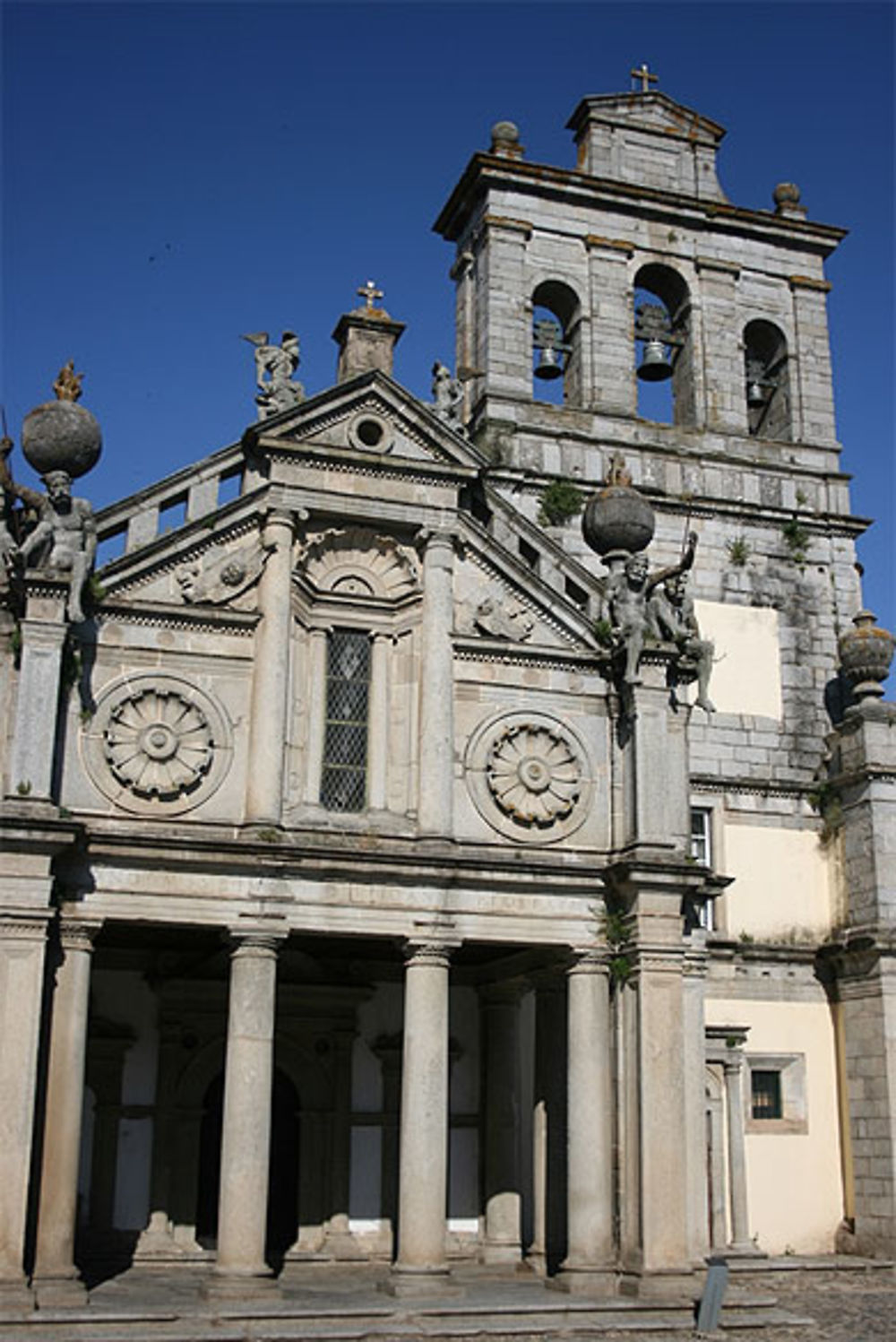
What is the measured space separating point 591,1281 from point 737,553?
578 inches

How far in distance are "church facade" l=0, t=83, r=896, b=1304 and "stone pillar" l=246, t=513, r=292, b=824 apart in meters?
0.05

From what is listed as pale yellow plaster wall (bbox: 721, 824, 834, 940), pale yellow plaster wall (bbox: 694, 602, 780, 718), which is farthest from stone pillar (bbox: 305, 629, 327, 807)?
pale yellow plaster wall (bbox: 694, 602, 780, 718)

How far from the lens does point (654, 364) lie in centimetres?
3027

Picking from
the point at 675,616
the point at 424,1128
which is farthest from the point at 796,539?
the point at 424,1128

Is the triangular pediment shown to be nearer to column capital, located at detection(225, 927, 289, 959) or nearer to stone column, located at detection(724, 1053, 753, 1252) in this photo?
column capital, located at detection(225, 927, 289, 959)

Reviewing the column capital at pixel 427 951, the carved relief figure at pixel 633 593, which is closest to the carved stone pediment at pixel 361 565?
the carved relief figure at pixel 633 593

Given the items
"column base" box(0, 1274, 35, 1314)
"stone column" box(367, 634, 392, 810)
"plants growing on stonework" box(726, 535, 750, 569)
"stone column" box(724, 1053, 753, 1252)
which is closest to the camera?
"column base" box(0, 1274, 35, 1314)

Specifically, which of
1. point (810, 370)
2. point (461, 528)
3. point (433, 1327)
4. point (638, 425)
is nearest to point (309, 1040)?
point (433, 1327)

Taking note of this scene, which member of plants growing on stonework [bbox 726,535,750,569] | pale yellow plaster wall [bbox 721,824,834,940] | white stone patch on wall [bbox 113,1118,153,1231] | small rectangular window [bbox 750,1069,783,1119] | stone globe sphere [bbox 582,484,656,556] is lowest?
white stone patch on wall [bbox 113,1118,153,1231]

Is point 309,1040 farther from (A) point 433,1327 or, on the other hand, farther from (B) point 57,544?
(B) point 57,544

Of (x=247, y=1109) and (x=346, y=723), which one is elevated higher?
(x=346, y=723)

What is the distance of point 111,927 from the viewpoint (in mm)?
20406

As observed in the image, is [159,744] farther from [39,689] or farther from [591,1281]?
[591,1281]

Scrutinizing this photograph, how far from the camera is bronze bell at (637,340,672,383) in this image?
99.1 feet
